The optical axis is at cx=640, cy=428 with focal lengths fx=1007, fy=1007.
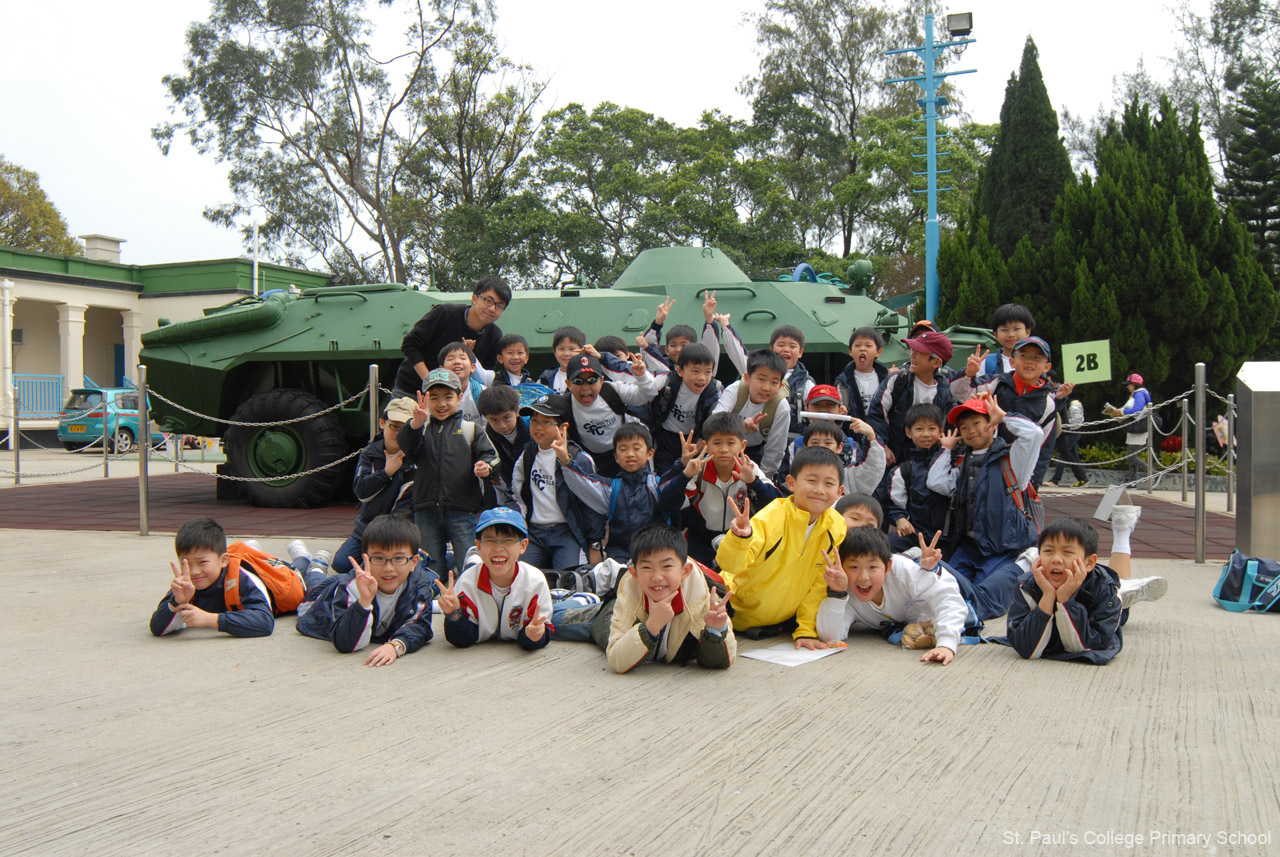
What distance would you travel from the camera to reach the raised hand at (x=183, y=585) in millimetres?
4270

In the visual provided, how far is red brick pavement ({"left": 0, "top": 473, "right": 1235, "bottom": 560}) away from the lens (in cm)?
775

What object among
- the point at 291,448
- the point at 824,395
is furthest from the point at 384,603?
the point at 291,448

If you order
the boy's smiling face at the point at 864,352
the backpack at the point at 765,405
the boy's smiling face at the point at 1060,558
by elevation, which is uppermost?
the boy's smiling face at the point at 864,352

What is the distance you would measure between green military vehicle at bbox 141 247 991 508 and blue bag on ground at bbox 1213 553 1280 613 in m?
4.26

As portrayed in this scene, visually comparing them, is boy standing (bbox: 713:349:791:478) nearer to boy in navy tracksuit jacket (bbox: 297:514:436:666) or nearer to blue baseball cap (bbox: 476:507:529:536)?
blue baseball cap (bbox: 476:507:529:536)

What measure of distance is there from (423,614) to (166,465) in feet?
55.8

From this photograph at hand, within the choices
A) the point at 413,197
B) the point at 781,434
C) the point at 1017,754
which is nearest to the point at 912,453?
the point at 781,434

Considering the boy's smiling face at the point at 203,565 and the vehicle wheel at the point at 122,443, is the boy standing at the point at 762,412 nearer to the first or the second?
the boy's smiling face at the point at 203,565

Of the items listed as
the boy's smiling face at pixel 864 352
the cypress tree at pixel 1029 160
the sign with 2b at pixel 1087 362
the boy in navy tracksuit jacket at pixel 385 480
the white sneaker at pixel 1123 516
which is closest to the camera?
the white sneaker at pixel 1123 516

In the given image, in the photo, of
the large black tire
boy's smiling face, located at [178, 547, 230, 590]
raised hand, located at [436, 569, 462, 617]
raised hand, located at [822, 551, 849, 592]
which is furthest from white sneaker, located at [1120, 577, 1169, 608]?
the large black tire

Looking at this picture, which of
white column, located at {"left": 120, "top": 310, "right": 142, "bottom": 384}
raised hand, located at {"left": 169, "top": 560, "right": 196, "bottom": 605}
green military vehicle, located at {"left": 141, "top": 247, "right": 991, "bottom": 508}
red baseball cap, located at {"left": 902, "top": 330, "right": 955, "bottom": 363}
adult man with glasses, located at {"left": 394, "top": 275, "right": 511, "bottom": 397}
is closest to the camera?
raised hand, located at {"left": 169, "top": 560, "right": 196, "bottom": 605}

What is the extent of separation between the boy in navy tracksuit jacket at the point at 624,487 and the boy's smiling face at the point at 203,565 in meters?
1.65

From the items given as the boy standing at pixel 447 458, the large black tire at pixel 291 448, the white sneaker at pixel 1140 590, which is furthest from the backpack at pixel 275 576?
A: the large black tire at pixel 291 448

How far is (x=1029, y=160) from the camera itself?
1708 centimetres
